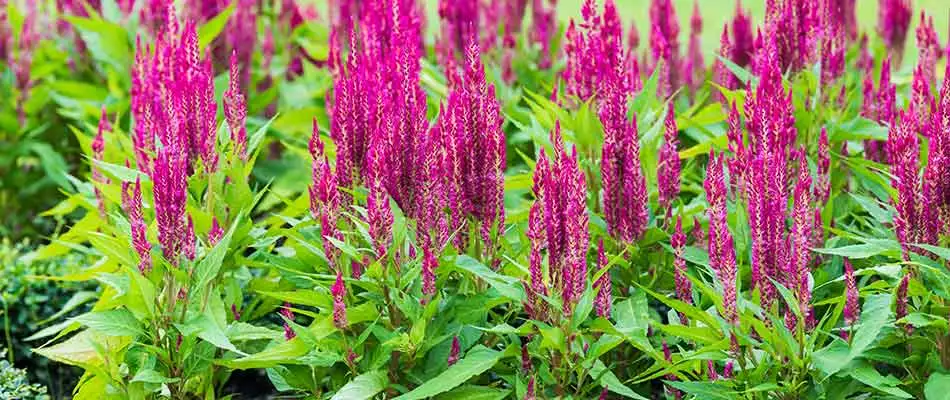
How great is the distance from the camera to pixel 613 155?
3.98 m

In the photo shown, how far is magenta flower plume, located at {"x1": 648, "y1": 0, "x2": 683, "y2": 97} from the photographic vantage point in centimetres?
498

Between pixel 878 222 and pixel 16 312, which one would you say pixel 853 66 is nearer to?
pixel 878 222

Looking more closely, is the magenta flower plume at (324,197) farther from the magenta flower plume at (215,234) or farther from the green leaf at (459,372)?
the green leaf at (459,372)

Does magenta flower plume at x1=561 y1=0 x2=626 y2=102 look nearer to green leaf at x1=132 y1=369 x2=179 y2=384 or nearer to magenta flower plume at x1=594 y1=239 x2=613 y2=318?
magenta flower plume at x1=594 y1=239 x2=613 y2=318

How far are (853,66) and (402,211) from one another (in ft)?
11.9

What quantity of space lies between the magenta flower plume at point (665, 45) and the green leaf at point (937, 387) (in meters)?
1.47

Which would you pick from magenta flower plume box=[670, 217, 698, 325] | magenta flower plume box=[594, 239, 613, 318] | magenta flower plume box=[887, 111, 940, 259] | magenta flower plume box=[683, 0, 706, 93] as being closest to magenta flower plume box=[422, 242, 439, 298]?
magenta flower plume box=[594, 239, 613, 318]

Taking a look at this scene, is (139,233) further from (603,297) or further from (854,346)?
(854,346)

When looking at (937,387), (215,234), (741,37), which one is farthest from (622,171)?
(741,37)

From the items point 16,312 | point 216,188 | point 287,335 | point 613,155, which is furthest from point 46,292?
point 613,155

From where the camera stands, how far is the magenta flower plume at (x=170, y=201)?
3.60 meters

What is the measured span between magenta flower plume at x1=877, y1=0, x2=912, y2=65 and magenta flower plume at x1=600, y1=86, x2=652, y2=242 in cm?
266

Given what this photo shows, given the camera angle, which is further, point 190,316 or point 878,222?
point 878,222

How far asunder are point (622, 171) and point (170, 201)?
1.35 m
